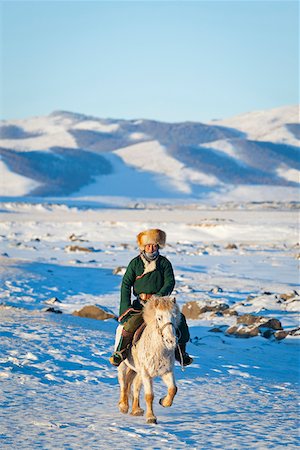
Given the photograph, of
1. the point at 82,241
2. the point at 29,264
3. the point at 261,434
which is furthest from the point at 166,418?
the point at 82,241

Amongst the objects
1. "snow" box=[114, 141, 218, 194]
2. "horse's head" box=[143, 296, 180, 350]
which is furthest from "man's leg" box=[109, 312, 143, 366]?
"snow" box=[114, 141, 218, 194]

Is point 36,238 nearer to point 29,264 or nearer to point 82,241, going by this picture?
point 82,241

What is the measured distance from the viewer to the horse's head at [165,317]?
7898 millimetres

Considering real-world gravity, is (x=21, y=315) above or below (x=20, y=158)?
below

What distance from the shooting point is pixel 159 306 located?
26.3 ft

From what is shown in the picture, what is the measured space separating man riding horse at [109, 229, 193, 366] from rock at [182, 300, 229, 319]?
9958 millimetres

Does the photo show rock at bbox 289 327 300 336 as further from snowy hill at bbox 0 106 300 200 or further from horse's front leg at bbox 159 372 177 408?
snowy hill at bbox 0 106 300 200

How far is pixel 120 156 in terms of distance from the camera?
169 m

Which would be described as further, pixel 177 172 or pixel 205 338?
pixel 177 172

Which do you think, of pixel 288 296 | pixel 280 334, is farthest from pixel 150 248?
pixel 288 296

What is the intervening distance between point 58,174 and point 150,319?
479ft

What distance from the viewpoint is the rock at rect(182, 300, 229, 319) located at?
18600mm

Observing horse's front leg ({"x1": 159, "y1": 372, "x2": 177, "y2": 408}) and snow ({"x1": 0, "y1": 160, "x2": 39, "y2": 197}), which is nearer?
horse's front leg ({"x1": 159, "y1": 372, "x2": 177, "y2": 408})

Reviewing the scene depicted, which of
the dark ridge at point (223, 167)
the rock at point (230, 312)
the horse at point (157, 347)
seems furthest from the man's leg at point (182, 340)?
the dark ridge at point (223, 167)
